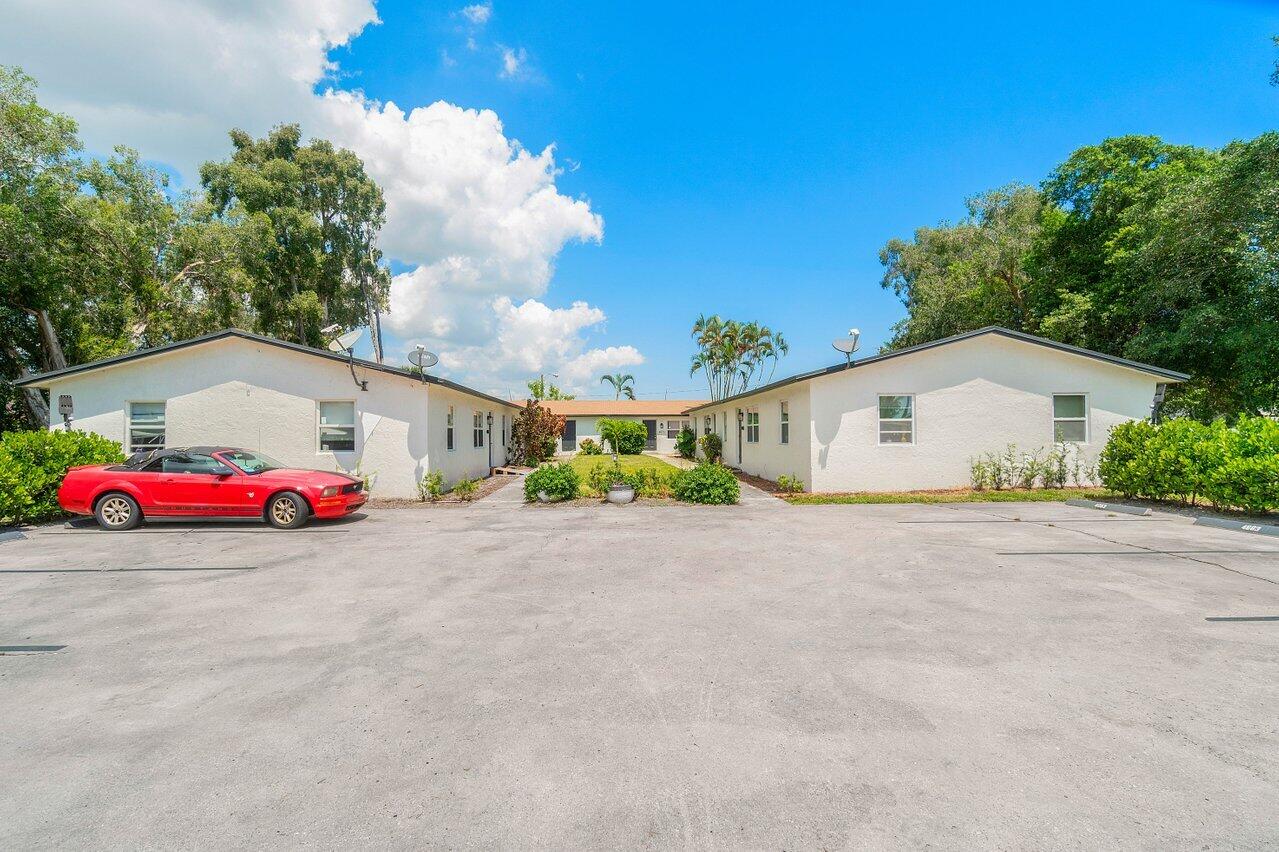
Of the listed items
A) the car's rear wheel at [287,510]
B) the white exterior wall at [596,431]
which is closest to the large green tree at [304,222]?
the white exterior wall at [596,431]

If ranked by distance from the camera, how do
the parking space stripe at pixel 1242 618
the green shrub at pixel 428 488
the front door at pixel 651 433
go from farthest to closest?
the front door at pixel 651 433 < the green shrub at pixel 428 488 < the parking space stripe at pixel 1242 618

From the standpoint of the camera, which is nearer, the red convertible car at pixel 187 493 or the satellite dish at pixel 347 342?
the red convertible car at pixel 187 493

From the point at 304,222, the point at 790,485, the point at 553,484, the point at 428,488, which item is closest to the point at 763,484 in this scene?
the point at 790,485

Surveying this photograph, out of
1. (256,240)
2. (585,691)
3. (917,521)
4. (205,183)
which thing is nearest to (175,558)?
(585,691)

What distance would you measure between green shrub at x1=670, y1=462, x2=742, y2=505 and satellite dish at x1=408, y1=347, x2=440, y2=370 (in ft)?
21.7

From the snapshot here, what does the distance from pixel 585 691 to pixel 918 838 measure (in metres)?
2.09

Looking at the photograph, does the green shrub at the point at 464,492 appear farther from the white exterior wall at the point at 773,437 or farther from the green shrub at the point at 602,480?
the white exterior wall at the point at 773,437

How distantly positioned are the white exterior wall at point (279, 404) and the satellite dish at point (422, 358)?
894mm

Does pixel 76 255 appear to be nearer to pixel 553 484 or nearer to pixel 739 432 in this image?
pixel 553 484

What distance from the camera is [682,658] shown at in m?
4.29

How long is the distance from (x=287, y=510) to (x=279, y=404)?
5.00 metres

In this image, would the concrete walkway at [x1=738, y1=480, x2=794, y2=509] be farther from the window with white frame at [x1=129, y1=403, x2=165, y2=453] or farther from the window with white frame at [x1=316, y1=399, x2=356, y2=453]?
the window with white frame at [x1=129, y1=403, x2=165, y2=453]

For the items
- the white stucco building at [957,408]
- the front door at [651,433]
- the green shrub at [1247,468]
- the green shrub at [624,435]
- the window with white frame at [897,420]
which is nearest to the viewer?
→ the green shrub at [1247,468]

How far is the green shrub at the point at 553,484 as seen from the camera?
13.2 m
